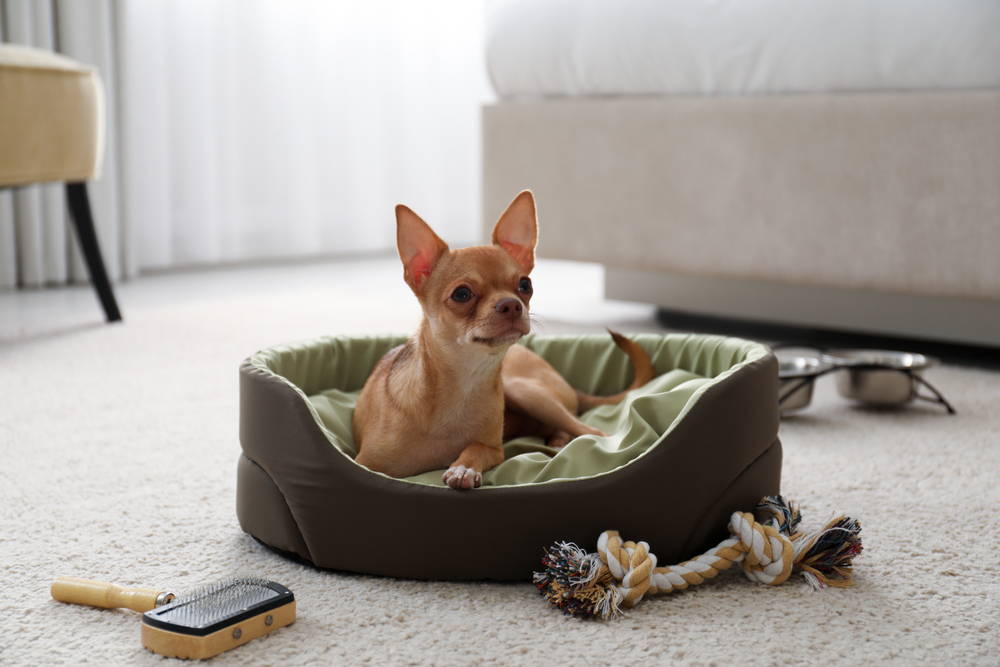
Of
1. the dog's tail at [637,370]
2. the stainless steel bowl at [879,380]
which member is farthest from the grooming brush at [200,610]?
the stainless steel bowl at [879,380]

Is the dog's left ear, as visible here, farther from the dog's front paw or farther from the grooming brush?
the grooming brush

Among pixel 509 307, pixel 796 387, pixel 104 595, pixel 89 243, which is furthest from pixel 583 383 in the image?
pixel 89 243

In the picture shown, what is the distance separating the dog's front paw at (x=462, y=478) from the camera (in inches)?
46.6

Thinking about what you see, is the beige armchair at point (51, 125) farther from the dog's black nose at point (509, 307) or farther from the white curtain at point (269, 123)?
the dog's black nose at point (509, 307)

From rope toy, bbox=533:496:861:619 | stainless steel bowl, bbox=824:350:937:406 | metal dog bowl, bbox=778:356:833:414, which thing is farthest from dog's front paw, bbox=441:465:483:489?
stainless steel bowl, bbox=824:350:937:406

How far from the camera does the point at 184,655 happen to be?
1.02m

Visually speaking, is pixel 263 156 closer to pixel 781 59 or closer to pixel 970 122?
pixel 781 59

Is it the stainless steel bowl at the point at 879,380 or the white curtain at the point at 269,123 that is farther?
the white curtain at the point at 269,123

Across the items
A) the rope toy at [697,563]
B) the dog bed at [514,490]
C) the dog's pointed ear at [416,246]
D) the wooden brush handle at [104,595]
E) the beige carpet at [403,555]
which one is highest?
the dog's pointed ear at [416,246]

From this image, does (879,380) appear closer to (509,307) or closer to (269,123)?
(509,307)

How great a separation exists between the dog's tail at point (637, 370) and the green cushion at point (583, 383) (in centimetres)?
2

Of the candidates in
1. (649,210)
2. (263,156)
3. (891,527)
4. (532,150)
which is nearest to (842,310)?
(649,210)

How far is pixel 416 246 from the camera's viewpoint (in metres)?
1.29

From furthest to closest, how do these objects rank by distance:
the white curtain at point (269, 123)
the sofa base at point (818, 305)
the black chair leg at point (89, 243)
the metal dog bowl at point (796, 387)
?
the white curtain at point (269, 123) → the black chair leg at point (89, 243) → the sofa base at point (818, 305) → the metal dog bowl at point (796, 387)
